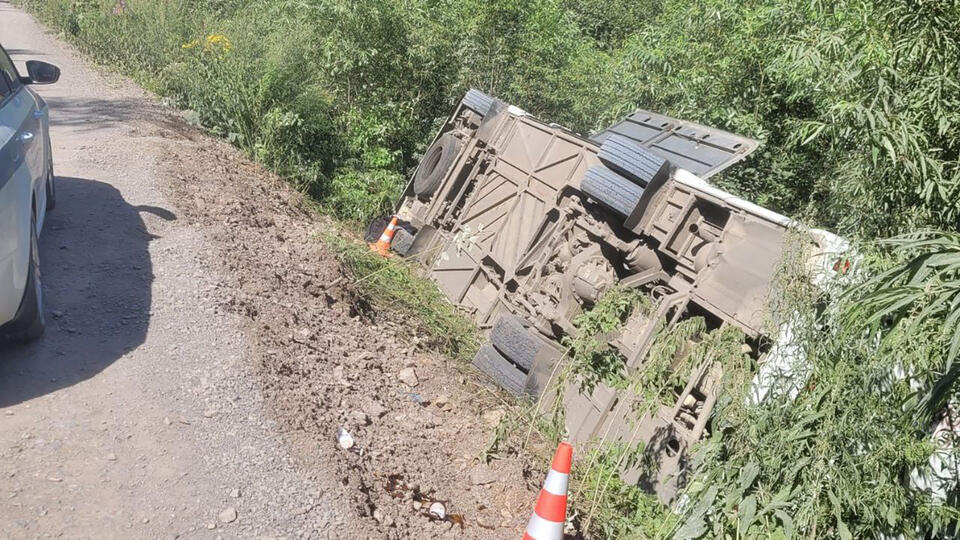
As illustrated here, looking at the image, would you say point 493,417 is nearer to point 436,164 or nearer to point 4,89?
point 4,89

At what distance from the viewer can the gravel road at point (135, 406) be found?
365 cm

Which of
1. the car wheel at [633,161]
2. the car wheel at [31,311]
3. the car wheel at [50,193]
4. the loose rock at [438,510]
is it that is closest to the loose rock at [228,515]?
the loose rock at [438,510]

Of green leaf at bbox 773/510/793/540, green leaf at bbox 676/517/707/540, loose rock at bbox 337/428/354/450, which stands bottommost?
loose rock at bbox 337/428/354/450

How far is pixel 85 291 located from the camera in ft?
17.3

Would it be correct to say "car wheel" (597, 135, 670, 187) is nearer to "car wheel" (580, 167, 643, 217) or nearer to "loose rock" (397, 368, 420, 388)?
"car wheel" (580, 167, 643, 217)

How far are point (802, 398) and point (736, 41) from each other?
6.15m

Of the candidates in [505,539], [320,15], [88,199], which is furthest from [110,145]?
[505,539]

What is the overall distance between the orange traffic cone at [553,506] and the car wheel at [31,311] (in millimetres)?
3072

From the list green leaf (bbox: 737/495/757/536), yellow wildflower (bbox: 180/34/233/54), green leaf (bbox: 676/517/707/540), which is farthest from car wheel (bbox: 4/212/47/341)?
yellow wildflower (bbox: 180/34/233/54)

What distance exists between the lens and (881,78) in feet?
12.4

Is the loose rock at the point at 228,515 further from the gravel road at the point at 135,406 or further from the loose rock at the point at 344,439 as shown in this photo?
the loose rock at the point at 344,439

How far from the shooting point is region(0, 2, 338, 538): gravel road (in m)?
3.65

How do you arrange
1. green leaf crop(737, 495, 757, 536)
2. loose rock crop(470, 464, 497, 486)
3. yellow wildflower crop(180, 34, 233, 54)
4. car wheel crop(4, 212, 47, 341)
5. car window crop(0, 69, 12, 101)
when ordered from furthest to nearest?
yellow wildflower crop(180, 34, 233, 54), car window crop(0, 69, 12, 101), loose rock crop(470, 464, 497, 486), car wheel crop(4, 212, 47, 341), green leaf crop(737, 495, 757, 536)

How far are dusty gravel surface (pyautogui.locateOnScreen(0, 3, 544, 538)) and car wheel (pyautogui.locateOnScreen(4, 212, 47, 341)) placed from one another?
0.31 ft
